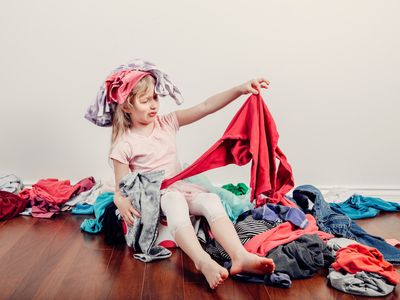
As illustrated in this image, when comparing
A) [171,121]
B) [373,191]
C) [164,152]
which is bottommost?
[373,191]

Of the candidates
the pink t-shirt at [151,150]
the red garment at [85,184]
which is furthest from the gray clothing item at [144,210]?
the red garment at [85,184]

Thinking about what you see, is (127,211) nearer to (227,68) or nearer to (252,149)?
(252,149)

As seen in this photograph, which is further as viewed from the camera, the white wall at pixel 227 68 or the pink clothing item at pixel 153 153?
the white wall at pixel 227 68

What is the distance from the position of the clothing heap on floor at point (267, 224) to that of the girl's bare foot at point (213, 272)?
0.41 ft

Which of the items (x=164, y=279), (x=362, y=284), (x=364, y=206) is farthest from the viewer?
(x=364, y=206)

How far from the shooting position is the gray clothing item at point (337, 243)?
2.03m

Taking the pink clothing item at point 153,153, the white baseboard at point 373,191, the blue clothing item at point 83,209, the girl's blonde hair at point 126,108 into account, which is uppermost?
the girl's blonde hair at point 126,108

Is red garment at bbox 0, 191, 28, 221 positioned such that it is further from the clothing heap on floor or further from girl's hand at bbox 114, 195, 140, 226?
girl's hand at bbox 114, 195, 140, 226

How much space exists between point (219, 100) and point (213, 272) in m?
0.79

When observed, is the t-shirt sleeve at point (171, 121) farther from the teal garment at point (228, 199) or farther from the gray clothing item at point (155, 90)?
the teal garment at point (228, 199)

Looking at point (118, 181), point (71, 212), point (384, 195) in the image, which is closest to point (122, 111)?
point (118, 181)

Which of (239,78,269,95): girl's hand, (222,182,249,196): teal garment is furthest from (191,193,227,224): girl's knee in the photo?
(222,182,249,196): teal garment

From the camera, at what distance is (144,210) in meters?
2.18

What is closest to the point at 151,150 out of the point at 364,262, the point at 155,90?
the point at 155,90
